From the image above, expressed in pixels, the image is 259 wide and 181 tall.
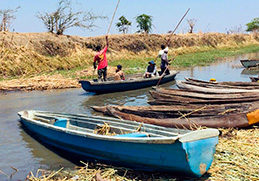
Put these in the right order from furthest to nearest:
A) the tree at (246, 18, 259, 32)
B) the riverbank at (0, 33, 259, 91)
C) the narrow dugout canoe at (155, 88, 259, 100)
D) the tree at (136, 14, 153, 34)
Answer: the tree at (246, 18, 259, 32), the tree at (136, 14, 153, 34), the riverbank at (0, 33, 259, 91), the narrow dugout canoe at (155, 88, 259, 100)

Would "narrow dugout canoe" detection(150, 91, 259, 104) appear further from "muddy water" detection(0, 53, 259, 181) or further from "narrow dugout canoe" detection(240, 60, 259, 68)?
"narrow dugout canoe" detection(240, 60, 259, 68)

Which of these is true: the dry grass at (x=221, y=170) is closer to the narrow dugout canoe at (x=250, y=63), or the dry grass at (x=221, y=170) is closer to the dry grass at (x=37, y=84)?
the dry grass at (x=37, y=84)

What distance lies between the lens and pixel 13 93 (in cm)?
1384

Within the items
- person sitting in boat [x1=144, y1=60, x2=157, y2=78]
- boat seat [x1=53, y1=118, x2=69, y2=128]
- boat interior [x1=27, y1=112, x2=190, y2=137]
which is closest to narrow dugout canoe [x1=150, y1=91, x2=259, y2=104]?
boat interior [x1=27, y1=112, x2=190, y2=137]

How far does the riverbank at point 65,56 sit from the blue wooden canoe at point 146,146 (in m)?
9.17

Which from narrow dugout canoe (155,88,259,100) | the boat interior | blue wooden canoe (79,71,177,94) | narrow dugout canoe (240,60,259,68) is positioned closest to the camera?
the boat interior

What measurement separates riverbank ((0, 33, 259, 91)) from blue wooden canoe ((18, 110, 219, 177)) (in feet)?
30.1

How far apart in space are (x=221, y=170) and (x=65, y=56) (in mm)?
19876

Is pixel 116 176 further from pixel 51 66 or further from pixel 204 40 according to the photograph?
pixel 204 40

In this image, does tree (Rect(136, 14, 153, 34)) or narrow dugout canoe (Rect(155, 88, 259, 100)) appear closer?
narrow dugout canoe (Rect(155, 88, 259, 100))

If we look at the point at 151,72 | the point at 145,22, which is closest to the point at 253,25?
the point at 145,22

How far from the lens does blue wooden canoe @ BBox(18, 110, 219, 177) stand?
4.54 m

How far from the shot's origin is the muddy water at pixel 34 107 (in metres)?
6.13

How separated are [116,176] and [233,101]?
14.4 ft
